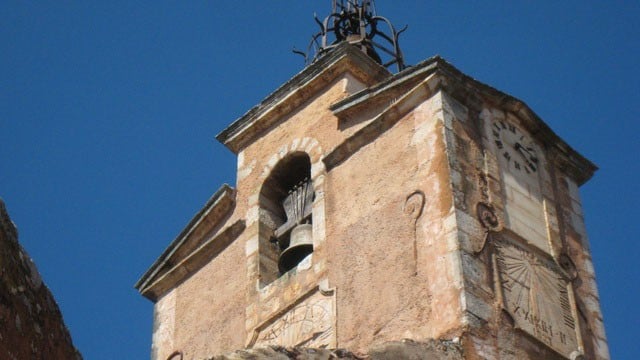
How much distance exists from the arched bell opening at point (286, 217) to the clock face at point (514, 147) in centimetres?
190

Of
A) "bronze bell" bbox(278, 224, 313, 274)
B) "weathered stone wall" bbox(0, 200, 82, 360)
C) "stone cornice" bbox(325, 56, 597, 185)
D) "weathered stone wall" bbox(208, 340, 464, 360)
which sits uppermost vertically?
"stone cornice" bbox(325, 56, 597, 185)

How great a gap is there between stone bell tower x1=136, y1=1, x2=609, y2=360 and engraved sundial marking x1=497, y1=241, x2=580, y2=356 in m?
0.02

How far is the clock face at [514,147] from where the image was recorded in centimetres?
1253

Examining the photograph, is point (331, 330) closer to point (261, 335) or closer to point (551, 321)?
point (261, 335)

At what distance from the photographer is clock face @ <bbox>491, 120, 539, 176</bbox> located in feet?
41.1

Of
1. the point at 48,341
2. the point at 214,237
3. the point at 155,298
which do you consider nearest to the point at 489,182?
the point at 214,237

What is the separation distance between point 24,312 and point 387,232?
256 inches

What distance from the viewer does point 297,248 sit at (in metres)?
13.0

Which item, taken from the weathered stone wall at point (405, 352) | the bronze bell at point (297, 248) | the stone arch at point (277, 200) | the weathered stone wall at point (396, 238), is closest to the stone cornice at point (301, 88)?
the stone arch at point (277, 200)

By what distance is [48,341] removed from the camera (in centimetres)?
572

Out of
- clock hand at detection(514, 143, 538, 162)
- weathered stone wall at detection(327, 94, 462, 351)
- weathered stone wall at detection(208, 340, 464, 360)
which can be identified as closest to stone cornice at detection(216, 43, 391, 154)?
weathered stone wall at detection(327, 94, 462, 351)

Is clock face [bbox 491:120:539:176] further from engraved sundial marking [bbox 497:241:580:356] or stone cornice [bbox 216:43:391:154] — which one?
stone cornice [bbox 216:43:391:154]

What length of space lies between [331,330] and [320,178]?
1813 millimetres

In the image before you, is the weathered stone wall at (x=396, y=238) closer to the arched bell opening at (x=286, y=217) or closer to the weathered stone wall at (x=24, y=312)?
the arched bell opening at (x=286, y=217)
